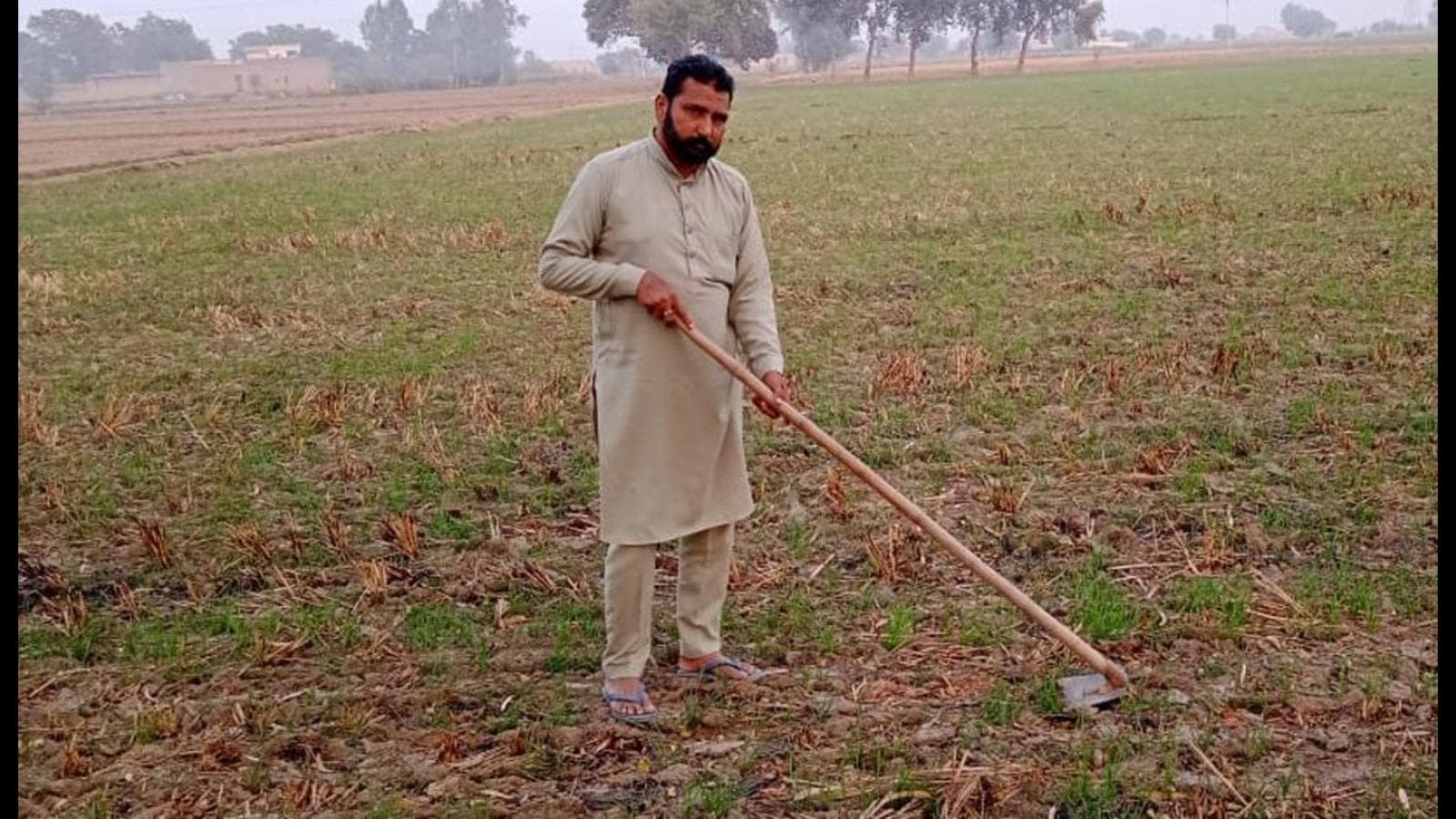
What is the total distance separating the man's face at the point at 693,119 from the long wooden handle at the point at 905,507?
0.46 m

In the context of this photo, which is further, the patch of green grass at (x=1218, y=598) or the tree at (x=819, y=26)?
the tree at (x=819, y=26)

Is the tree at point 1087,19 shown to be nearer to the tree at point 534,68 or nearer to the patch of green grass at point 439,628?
the tree at point 534,68

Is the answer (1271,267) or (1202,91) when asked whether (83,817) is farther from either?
(1202,91)

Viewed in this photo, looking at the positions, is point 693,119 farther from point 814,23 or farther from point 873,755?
point 814,23

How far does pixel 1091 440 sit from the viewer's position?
6.20 metres

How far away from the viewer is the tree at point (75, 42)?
113 m

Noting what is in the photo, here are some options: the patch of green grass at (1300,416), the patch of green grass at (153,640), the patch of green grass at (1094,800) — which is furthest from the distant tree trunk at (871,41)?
the patch of green grass at (1094,800)

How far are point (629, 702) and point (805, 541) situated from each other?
152 cm

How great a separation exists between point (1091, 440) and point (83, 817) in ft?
14.4

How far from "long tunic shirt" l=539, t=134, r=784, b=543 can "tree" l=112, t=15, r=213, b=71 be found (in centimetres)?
12844

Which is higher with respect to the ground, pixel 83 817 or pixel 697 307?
pixel 697 307

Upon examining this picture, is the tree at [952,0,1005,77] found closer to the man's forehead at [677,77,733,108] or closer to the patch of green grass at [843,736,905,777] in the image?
the man's forehead at [677,77,733,108]

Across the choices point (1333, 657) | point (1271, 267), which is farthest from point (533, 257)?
point (1333, 657)

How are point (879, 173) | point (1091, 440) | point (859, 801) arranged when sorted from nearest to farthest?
1. point (859, 801)
2. point (1091, 440)
3. point (879, 173)
